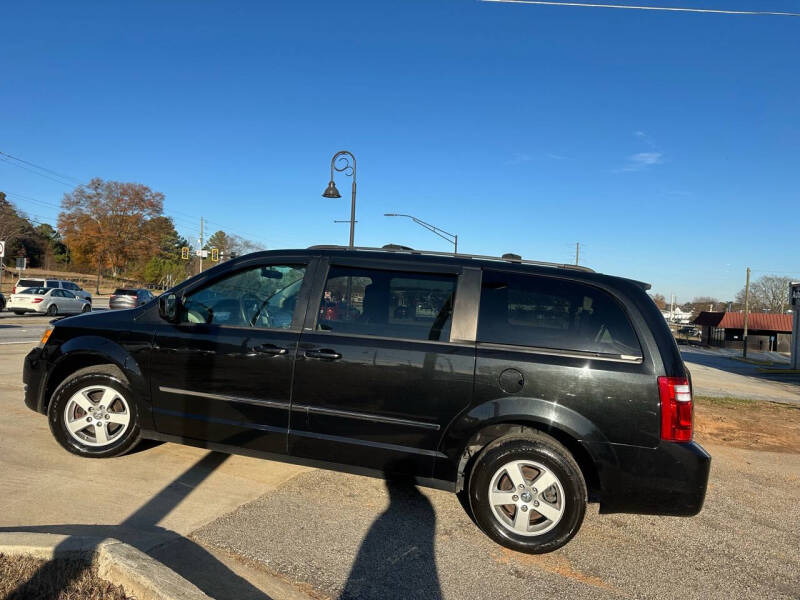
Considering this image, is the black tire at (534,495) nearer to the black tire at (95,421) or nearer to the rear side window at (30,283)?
the black tire at (95,421)

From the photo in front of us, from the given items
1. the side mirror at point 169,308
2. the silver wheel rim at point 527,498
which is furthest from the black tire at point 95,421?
the silver wheel rim at point 527,498

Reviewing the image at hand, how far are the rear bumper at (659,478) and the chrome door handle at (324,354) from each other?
192 centimetres

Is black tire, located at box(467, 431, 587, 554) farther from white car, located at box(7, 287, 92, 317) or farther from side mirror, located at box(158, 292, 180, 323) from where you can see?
white car, located at box(7, 287, 92, 317)

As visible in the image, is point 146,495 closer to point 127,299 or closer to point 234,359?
point 234,359

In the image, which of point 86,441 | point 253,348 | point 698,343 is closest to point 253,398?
point 253,348

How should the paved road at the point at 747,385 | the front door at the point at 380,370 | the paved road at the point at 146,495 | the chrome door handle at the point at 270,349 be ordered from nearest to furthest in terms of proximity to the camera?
the paved road at the point at 146,495, the front door at the point at 380,370, the chrome door handle at the point at 270,349, the paved road at the point at 747,385

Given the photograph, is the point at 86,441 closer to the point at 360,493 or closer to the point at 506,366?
the point at 360,493

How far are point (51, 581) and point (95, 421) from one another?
2159 mm

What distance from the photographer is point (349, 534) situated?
11.3 feet

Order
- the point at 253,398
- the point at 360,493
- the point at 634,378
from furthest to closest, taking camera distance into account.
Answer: the point at 360,493 < the point at 253,398 < the point at 634,378

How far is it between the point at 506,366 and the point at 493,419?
0.36 m

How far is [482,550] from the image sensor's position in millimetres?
3389

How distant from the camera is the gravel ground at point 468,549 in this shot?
2.99 metres

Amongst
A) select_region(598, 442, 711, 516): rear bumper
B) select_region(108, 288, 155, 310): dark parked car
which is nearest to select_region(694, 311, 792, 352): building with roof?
select_region(108, 288, 155, 310): dark parked car
